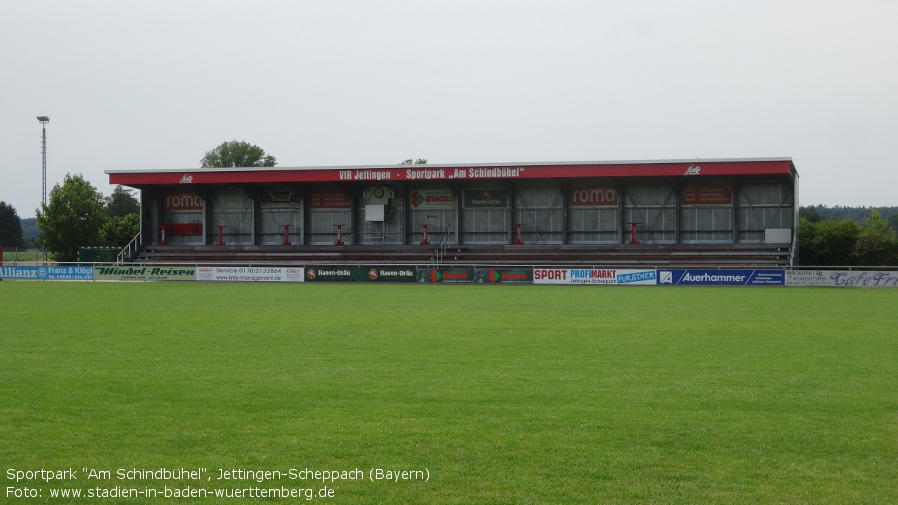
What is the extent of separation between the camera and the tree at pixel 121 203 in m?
142

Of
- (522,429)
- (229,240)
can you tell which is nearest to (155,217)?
(229,240)

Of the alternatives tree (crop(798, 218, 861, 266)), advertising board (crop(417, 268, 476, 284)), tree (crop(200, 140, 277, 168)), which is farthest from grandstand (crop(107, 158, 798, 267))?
tree (crop(200, 140, 277, 168))

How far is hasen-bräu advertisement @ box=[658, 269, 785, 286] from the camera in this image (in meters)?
45.5

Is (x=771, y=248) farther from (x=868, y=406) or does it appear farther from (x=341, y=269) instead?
(x=868, y=406)

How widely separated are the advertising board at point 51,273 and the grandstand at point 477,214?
483 centimetres

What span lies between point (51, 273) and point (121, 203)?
93.6 m

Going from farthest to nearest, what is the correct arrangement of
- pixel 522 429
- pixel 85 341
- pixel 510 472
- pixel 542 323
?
pixel 542 323, pixel 85 341, pixel 522 429, pixel 510 472

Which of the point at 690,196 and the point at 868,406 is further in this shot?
the point at 690,196

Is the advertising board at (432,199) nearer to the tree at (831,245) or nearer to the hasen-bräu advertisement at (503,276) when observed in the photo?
the hasen-bräu advertisement at (503,276)

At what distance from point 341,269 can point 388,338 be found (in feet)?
112

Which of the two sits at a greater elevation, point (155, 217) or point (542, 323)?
point (155, 217)

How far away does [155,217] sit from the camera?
210 ft

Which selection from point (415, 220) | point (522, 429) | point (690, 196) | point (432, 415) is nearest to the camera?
point (522, 429)

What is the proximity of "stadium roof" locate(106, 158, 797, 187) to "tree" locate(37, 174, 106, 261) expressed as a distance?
9.31 metres
